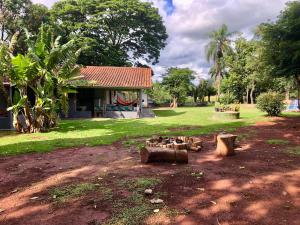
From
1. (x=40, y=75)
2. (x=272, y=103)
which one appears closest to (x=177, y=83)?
(x=272, y=103)

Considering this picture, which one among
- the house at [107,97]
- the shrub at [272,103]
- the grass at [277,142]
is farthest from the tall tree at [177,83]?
the grass at [277,142]

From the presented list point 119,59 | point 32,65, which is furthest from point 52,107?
point 119,59

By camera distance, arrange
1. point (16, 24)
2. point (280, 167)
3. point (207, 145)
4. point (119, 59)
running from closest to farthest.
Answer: point (280, 167) < point (207, 145) < point (16, 24) < point (119, 59)

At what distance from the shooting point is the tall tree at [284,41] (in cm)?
1334

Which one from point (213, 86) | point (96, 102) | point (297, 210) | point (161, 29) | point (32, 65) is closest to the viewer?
point (297, 210)

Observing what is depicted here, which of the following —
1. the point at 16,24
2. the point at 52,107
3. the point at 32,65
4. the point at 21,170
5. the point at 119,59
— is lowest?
the point at 21,170

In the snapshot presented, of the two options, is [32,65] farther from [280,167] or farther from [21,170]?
[280,167]

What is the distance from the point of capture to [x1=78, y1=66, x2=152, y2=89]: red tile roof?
76.6 feet

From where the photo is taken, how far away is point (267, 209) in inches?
174

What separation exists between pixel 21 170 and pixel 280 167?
6.06 metres

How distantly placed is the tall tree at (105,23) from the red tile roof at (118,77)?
27.0 feet

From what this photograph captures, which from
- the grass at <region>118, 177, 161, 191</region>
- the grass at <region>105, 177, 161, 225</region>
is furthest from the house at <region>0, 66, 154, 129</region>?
the grass at <region>105, 177, 161, 225</region>

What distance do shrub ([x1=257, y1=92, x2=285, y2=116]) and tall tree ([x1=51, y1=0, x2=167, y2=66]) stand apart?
69.0ft

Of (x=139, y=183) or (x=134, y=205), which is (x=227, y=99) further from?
(x=134, y=205)
